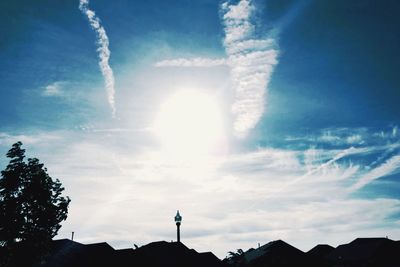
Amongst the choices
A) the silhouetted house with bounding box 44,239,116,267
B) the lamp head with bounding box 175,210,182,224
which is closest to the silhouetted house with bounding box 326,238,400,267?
the silhouetted house with bounding box 44,239,116,267

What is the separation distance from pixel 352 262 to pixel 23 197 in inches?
2237

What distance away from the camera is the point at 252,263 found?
40094 mm

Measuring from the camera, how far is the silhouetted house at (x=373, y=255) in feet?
177

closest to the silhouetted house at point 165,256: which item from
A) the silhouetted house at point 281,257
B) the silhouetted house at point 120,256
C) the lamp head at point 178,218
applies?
the silhouetted house at point 120,256

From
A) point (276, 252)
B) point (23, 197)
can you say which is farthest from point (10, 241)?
point (276, 252)

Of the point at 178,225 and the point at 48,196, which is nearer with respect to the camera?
the point at 178,225

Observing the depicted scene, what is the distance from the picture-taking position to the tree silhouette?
93.6ft

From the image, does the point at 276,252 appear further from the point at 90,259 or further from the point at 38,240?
the point at 38,240

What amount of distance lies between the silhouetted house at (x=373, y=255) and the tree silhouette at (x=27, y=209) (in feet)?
156

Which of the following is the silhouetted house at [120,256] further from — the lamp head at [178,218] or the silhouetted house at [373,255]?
the silhouetted house at [373,255]

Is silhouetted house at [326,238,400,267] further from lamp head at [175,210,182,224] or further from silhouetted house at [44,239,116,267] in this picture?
lamp head at [175,210,182,224]

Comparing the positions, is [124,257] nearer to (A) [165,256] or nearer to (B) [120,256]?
(B) [120,256]

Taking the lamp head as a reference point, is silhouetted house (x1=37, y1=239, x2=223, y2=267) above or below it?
below

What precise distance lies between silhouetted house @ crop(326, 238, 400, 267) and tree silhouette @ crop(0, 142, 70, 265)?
156 ft
